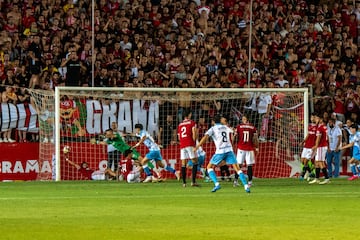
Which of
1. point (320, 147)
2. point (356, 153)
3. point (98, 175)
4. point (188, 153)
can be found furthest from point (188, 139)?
point (356, 153)

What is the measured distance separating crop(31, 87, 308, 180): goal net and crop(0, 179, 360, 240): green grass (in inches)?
157

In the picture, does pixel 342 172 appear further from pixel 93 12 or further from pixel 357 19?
pixel 93 12

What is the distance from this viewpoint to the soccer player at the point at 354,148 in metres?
34.1

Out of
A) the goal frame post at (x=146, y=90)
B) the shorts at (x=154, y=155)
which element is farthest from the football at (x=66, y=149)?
the shorts at (x=154, y=155)

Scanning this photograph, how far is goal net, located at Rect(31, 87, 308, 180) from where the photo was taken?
32688 millimetres

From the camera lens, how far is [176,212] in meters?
19.5

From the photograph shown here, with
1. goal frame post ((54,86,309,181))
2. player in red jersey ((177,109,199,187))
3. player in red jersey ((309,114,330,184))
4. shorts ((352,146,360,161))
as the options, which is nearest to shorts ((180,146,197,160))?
player in red jersey ((177,109,199,187))

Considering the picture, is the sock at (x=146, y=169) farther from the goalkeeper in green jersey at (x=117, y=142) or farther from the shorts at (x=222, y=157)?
the shorts at (x=222, y=157)

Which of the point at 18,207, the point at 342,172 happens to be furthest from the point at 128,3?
the point at 18,207

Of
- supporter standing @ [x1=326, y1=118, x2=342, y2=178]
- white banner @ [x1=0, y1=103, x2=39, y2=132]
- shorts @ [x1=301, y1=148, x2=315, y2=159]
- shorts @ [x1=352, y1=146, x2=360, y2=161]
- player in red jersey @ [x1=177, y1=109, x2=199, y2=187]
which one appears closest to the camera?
player in red jersey @ [x1=177, y1=109, x2=199, y2=187]

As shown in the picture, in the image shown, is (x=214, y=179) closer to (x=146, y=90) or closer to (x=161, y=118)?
(x=146, y=90)

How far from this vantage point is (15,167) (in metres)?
32.2

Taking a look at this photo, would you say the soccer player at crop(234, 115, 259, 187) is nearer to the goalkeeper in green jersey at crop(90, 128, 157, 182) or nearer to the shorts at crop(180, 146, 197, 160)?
the shorts at crop(180, 146, 197, 160)

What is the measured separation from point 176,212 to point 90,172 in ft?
45.9
